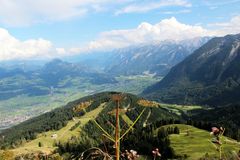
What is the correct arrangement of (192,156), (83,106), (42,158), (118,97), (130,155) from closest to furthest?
(118,97)
(83,106)
(130,155)
(42,158)
(192,156)

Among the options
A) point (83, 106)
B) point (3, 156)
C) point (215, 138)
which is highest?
point (83, 106)

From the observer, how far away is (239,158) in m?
6.39

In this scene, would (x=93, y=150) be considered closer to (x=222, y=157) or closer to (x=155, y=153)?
(x=155, y=153)

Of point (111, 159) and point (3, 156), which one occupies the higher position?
point (111, 159)

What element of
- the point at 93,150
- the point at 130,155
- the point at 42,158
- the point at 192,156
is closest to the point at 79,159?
the point at 93,150

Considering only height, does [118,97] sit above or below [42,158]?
above

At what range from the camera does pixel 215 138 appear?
6543 millimetres

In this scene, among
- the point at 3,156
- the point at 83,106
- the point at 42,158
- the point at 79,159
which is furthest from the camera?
the point at 3,156

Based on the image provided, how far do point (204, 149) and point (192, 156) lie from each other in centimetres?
1072

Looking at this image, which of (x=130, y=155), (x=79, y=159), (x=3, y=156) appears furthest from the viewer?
(x=3, y=156)

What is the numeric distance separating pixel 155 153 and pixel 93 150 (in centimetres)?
143

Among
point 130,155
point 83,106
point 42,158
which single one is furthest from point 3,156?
point 83,106

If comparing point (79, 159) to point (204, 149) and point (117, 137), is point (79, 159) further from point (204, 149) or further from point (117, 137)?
point (204, 149)

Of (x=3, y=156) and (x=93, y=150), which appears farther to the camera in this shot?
(x=3, y=156)
